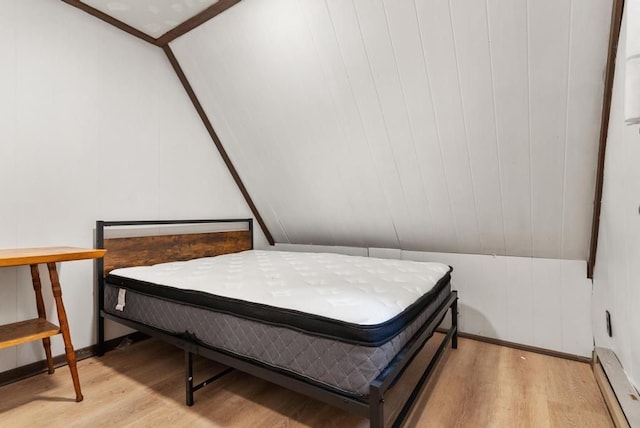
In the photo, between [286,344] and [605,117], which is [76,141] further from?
[605,117]

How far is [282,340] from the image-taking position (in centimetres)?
141

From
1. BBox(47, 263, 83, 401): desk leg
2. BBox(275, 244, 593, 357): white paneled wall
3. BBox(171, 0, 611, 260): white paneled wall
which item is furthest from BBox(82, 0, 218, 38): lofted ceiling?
BBox(275, 244, 593, 357): white paneled wall

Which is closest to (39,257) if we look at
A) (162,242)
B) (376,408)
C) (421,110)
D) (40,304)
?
(40,304)

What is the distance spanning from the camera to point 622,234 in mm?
1638

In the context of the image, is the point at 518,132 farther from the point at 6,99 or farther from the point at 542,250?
the point at 6,99

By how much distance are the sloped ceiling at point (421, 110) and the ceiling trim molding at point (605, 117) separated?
31 millimetres

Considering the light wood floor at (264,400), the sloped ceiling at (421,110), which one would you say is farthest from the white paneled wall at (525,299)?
the light wood floor at (264,400)

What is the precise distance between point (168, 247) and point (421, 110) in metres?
2.16

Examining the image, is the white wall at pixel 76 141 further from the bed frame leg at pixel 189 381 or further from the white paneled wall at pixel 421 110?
the bed frame leg at pixel 189 381

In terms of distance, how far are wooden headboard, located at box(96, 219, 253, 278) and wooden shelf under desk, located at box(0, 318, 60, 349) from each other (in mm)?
474

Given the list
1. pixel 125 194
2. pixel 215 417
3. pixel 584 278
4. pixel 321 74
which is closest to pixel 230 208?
pixel 125 194

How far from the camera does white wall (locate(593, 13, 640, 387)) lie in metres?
1.45

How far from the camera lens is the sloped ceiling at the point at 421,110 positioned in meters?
1.68

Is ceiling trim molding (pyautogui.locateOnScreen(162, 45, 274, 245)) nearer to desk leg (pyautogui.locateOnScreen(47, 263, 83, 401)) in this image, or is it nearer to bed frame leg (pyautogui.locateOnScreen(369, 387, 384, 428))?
desk leg (pyautogui.locateOnScreen(47, 263, 83, 401))
